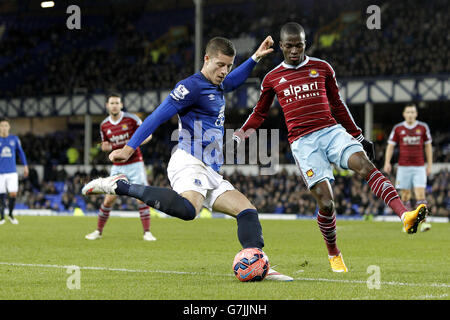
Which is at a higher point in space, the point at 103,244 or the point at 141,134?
the point at 141,134

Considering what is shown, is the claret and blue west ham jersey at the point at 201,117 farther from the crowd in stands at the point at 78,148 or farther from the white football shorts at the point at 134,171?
the crowd in stands at the point at 78,148

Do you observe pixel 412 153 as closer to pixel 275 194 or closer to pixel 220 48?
pixel 220 48

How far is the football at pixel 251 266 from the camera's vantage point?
6.32 meters

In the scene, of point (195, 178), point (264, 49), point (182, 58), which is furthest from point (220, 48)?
point (182, 58)

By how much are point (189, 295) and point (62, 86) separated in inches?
1267

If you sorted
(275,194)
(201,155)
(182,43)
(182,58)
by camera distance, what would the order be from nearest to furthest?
(201,155) → (275,194) → (182,58) → (182,43)

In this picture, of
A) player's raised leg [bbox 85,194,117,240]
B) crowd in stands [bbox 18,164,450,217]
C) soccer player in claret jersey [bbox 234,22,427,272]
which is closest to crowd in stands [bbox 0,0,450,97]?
crowd in stands [bbox 18,164,450,217]

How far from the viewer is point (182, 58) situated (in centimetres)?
3681

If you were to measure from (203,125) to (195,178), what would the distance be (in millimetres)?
523

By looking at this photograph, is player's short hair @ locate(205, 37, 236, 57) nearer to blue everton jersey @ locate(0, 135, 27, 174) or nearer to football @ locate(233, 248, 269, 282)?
football @ locate(233, 248, 269, 282)

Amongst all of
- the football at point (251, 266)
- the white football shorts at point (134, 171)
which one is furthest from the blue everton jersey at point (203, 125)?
the white football shorts at point (134, 171)
